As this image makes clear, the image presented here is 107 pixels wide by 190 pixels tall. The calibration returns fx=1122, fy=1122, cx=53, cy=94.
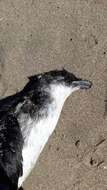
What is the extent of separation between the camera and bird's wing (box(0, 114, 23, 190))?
989 cm

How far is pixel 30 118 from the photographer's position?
1038 centimetres

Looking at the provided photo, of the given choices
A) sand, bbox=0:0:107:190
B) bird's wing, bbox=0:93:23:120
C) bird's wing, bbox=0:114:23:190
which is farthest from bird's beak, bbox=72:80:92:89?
bird's wing, bbox=0:114:23:190

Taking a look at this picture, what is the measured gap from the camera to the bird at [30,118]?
10.0 meters

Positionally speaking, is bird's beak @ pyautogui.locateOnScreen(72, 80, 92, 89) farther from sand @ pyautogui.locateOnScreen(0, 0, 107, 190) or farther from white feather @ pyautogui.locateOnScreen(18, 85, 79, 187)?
sand @ pyautogui.locateOnScreen(0, 0, 107, 190)

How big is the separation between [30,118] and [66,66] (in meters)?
0.97

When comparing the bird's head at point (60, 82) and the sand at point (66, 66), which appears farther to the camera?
the sand at point (66, 66)

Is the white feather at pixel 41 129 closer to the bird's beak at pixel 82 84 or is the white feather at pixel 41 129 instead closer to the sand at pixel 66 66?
the bird's beak at pixel 82 84

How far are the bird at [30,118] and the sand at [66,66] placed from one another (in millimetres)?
294

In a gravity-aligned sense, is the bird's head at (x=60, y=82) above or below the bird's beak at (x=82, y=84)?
above

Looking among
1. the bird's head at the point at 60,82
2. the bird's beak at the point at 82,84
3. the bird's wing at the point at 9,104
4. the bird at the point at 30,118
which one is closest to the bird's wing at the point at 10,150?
the bird at the point at 30,118

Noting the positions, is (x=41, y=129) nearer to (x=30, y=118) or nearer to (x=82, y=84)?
(x=30, y=118)

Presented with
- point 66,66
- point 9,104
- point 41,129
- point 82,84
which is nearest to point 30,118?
point 41,129

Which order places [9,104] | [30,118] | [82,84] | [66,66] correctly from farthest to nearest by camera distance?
[66,66], [82,84], [9,104], [30,118]

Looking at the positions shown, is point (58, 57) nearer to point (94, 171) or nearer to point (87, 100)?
point (87, 100)
